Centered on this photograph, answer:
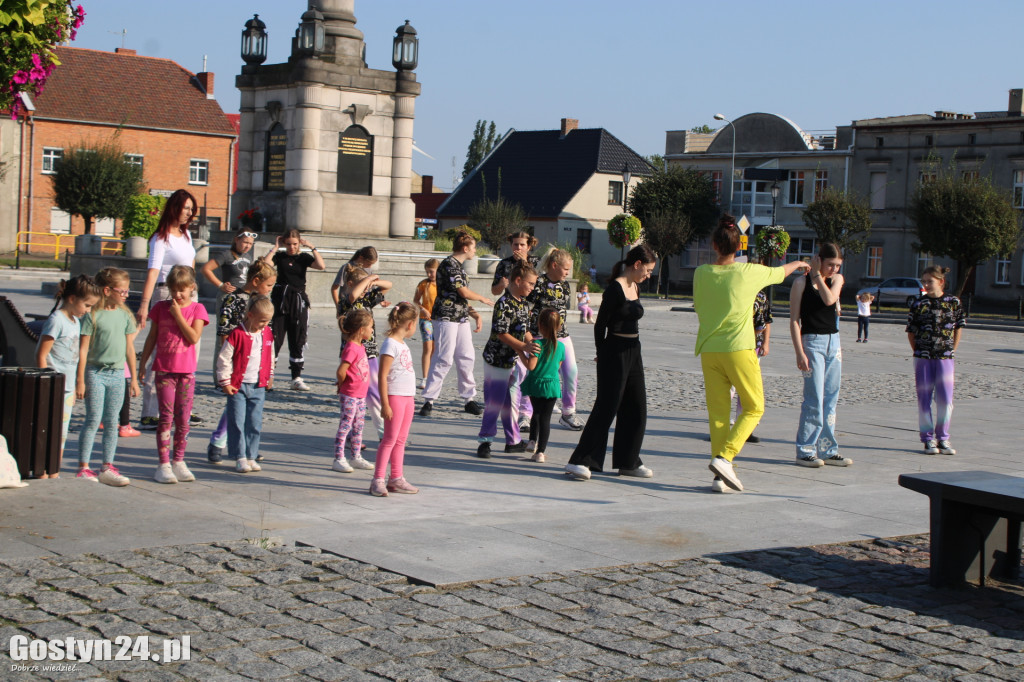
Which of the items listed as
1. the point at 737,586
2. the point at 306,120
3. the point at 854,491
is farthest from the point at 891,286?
the point at 737,586

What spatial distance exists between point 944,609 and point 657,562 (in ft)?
4.65

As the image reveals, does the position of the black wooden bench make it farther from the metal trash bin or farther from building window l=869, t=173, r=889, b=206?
building window l=869, t=173, r=889, b=206

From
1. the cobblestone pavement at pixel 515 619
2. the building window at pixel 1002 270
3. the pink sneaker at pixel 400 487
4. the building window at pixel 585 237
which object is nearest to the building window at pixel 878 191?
the building window at pixel 1002 270

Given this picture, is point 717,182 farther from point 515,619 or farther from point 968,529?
point 515,619

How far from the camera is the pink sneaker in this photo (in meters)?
7.90

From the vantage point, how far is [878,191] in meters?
58.5

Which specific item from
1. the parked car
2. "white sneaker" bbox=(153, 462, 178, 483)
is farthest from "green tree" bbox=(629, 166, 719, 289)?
"white sneaker" bbox=(153, 462, 178, 483)

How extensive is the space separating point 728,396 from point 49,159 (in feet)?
190

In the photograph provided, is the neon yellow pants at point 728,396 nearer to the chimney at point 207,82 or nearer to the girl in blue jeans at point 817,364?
the girl in blue jeans at point 817,364

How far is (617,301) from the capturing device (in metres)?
8.70

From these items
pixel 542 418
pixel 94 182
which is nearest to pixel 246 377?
pixel 542 418

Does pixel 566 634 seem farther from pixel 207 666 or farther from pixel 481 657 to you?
pixel 207 666

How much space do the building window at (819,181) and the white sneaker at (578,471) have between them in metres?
54.8

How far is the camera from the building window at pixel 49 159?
5972cm
